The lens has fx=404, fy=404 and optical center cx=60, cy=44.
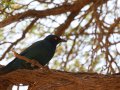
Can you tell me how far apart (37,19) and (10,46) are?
2.59ft

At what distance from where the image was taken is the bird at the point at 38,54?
5.54 m

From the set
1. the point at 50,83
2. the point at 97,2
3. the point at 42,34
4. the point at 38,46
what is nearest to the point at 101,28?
the point at 97,2

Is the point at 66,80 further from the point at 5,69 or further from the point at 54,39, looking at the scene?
the point at 54,39

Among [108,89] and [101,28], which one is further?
[101,28]

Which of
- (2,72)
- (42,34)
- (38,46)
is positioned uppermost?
(42,34)

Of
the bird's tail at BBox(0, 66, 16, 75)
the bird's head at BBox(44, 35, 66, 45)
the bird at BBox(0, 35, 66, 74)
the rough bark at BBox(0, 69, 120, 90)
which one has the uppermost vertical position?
the bird's head at BBox(44, 35, 66, 45)

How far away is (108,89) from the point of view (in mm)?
4727

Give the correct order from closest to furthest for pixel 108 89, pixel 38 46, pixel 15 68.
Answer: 1. pixel 108 89
2. pixel 15 68
3. pixel 38 46

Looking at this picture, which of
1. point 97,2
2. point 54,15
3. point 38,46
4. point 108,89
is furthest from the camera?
point 54,15

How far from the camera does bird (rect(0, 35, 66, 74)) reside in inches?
218

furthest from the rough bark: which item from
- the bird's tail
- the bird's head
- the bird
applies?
the bird's head

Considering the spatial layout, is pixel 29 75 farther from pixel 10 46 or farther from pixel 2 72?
pixel 10 46

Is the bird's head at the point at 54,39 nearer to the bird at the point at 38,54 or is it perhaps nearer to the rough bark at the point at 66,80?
the bird at the point at 38,54

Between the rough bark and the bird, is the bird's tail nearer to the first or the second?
the bird
